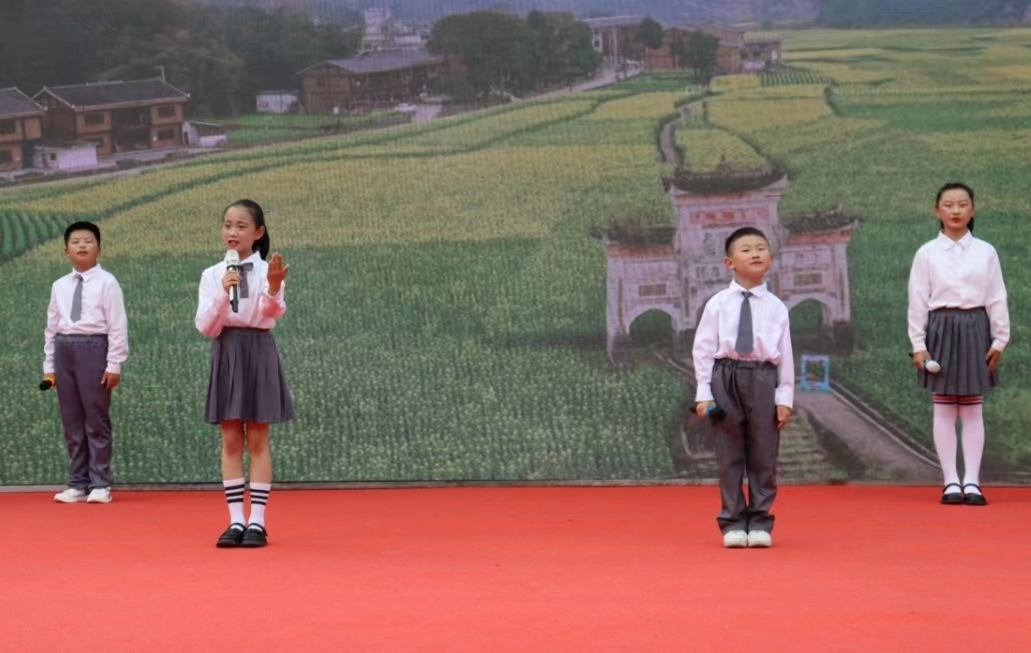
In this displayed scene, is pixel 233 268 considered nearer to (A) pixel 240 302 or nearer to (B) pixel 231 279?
(B) pixel 231 279

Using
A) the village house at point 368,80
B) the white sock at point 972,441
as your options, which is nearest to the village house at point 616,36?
the village house at point 368,80

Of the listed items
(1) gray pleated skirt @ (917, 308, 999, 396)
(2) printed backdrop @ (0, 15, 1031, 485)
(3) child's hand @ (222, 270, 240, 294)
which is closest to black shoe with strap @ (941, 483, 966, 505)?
(1) gray pleated skirt @ (917, 308, 999, 396)

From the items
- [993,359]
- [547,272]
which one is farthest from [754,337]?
[547,272]

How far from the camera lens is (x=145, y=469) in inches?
283

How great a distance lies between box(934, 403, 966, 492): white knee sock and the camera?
6297 mm

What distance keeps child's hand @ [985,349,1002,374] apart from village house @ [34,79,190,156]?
3.50 meters

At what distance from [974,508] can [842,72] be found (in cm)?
204

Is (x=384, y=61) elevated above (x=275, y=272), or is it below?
above

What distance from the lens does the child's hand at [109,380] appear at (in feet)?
21.9

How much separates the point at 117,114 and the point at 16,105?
0.45 m

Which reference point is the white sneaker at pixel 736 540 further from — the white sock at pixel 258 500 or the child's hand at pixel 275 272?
the child's hand at pixel 275 272

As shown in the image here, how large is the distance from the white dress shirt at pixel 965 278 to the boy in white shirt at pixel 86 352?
3.07 m

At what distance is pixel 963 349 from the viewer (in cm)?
620

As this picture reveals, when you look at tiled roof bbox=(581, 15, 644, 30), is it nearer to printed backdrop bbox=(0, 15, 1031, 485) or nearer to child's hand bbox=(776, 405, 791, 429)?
printed backdrop bbox=(0, 15, 1031, 485)
